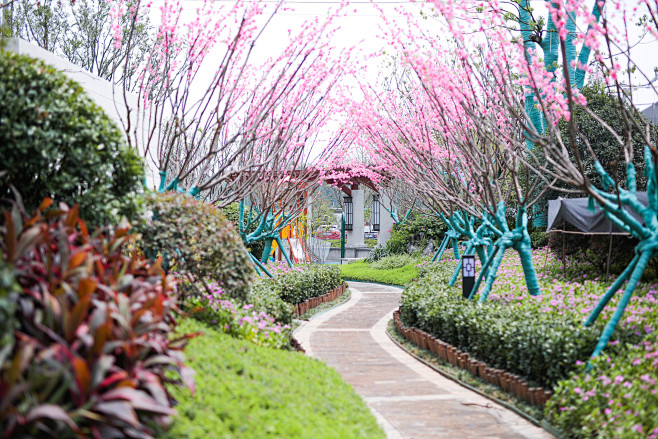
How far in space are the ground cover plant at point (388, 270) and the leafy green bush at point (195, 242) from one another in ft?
42.9

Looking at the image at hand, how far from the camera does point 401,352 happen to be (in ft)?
29.4

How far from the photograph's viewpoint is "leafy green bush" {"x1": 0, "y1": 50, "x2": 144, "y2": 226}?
4371 mm

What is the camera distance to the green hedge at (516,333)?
19.1 feet

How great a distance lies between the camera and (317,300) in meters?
13.9

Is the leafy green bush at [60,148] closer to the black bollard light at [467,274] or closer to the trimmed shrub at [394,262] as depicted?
the black bollard light at [467,274]

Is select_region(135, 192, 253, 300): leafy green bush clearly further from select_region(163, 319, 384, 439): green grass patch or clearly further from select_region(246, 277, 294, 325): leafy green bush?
select_region(246, 277, 294, 325): leafy green bush

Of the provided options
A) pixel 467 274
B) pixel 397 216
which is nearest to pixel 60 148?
pixel 467 274

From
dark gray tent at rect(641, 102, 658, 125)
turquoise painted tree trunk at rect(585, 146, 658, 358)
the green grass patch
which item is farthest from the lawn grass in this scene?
the green grass patch

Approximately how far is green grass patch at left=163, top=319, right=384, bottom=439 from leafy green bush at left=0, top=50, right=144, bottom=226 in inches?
53.6

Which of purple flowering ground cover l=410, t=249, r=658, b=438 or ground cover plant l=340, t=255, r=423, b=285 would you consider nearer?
purple flowering ground cover l=410, t=249, r=658, b=438

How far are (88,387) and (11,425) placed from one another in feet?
1.27

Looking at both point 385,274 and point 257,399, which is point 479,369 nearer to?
point 257,399

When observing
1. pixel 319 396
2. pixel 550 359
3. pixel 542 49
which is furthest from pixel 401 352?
pixel 542 49

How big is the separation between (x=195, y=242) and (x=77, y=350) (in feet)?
9.49
